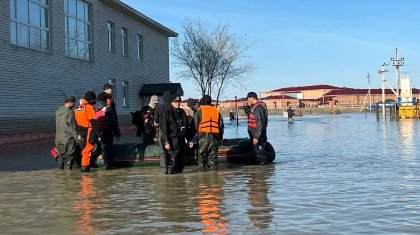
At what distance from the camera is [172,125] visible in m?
11.6

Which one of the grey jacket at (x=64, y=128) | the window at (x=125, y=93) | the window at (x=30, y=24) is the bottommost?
the grey jacket at (x=64, y=128)

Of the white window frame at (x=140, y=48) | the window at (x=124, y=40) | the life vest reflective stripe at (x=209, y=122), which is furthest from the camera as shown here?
the white window frame at (x=140, y=48)

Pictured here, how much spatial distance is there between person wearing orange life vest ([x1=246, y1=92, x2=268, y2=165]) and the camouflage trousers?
1.20 m

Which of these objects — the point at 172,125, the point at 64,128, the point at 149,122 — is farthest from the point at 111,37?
the point at 172,125

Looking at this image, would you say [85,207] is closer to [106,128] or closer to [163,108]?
[163,108]

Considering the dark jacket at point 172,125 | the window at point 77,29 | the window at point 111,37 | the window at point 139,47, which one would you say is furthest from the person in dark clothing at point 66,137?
the window at point 139,47

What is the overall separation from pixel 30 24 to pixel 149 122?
1403cm

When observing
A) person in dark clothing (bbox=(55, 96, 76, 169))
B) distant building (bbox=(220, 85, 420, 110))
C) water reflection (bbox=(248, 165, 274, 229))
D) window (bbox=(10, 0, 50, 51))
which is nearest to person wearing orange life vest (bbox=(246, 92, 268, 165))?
water reflection (bbox=(248, 165, 274, 229))

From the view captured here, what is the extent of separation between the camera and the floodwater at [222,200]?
6.63m

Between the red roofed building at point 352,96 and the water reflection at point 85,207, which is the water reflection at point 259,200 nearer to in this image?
the water reflection at point 85,207

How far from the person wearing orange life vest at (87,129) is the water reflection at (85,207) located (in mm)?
1165

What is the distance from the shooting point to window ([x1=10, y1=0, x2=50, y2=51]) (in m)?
23.7

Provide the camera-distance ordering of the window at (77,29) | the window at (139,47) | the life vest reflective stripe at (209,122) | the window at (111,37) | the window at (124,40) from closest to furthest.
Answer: the life vest reflective stripe at (209,122)
the window at (77,29)
the window at (111,37)
the window at (124,40)
the window at (139,47)

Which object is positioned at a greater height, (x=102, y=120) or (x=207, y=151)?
(x=102, y=120)
